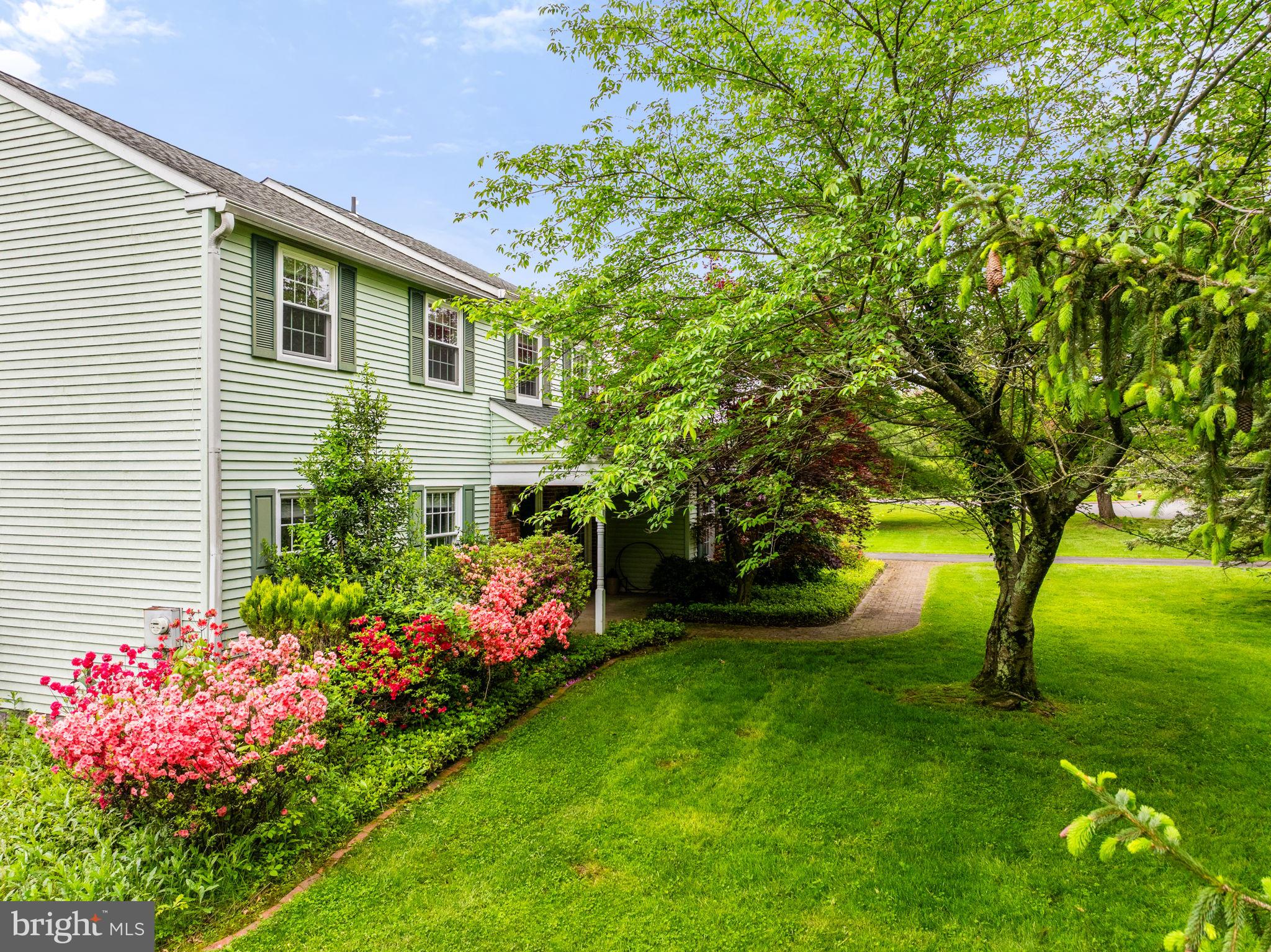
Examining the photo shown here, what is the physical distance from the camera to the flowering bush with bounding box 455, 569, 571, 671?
6.96 m

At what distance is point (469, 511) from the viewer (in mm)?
11383

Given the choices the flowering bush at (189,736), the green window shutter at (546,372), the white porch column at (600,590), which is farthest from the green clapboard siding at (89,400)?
the white porch column at (600,590)

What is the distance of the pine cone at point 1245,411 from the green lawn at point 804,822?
289 cm

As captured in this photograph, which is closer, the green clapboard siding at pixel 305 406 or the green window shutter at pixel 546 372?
the green window shutter at pixel 546 372

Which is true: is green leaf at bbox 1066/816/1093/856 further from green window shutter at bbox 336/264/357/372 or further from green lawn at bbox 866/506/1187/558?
green lawn at bbox 866/506/1187/558

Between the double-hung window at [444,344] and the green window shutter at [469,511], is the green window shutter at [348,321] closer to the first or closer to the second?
the double-hung window at [444,344]

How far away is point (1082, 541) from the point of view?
24.9 meters

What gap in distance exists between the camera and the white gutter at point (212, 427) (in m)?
7.28

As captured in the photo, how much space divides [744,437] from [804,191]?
312cm

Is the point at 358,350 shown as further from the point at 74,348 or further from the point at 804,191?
the point at 804,191

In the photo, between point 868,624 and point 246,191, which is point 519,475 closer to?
point 246,191

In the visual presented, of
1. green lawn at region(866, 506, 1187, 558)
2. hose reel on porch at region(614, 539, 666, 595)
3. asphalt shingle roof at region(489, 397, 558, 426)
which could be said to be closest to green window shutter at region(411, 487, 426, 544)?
asphalt shingle roof at region(489, 397, 558, 426)

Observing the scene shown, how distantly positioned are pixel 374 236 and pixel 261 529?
215 inches

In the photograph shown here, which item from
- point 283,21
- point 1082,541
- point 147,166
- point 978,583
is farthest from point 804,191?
point 1082,541
